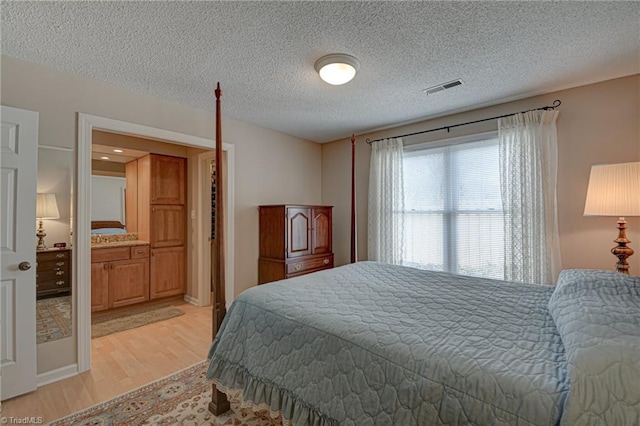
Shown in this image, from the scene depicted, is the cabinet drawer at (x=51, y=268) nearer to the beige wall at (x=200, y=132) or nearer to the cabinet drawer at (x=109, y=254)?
the beige wall at (x=200, y=132)

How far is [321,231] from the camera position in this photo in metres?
3.97

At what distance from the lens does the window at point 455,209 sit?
9.99ft

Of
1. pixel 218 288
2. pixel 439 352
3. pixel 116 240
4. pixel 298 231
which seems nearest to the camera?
pixel 439 352

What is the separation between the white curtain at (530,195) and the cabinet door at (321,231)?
211cm

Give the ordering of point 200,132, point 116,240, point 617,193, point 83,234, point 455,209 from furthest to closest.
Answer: point 116,240 → point 455,209 → point 200,132 → point 83,234 → point 617,193

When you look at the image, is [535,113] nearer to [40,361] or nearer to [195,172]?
[195,172]

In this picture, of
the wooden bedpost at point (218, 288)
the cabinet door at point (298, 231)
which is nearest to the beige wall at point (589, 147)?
the cabinet door at point (298, 231)

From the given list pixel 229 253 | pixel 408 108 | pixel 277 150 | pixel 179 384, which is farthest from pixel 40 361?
pixel 408 108

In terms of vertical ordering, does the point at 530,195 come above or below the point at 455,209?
above

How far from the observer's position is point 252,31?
5.93 feet

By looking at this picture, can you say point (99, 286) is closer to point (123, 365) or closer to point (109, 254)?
point (109, 254)

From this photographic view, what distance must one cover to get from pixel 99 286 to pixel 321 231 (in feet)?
9.21

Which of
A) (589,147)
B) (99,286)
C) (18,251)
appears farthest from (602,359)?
(99,286)

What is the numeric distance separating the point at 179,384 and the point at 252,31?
2.52 metres
